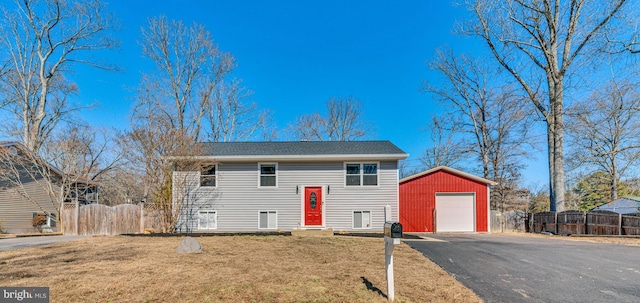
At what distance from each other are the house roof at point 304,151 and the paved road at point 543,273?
614 cm

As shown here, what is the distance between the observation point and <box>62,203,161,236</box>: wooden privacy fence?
1288 centimetres

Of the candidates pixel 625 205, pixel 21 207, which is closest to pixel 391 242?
pixel 21 207

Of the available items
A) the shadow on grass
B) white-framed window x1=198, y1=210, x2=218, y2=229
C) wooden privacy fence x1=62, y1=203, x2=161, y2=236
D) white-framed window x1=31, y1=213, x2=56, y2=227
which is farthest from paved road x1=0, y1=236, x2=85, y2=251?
the shadow on grass

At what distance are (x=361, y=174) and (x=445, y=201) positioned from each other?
4.40 meters

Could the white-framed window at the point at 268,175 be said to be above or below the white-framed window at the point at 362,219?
above

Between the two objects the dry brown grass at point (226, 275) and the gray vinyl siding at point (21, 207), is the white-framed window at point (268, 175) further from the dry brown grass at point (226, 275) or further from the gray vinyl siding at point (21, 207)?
the gray vinyl siding at point (21, 207)

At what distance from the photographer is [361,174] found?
1470 centimetres

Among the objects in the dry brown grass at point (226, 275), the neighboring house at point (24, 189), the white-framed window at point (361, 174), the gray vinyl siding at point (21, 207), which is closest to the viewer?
the dry brown grass at point (226, 275)

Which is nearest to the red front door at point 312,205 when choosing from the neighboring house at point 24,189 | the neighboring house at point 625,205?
the neighboring house at point 24,189

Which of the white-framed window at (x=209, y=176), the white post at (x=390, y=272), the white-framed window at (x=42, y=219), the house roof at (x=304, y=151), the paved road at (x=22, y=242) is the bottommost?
Answer: the white-framed window at (x=42, y=219)

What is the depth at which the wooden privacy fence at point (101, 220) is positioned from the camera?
42.3 feet

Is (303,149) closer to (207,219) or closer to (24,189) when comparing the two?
(207,219)

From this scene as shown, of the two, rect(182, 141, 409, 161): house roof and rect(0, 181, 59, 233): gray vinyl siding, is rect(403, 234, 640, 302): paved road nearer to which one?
rect(182, 141, 409, 161): house roof

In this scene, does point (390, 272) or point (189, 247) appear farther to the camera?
point (189, 247)
